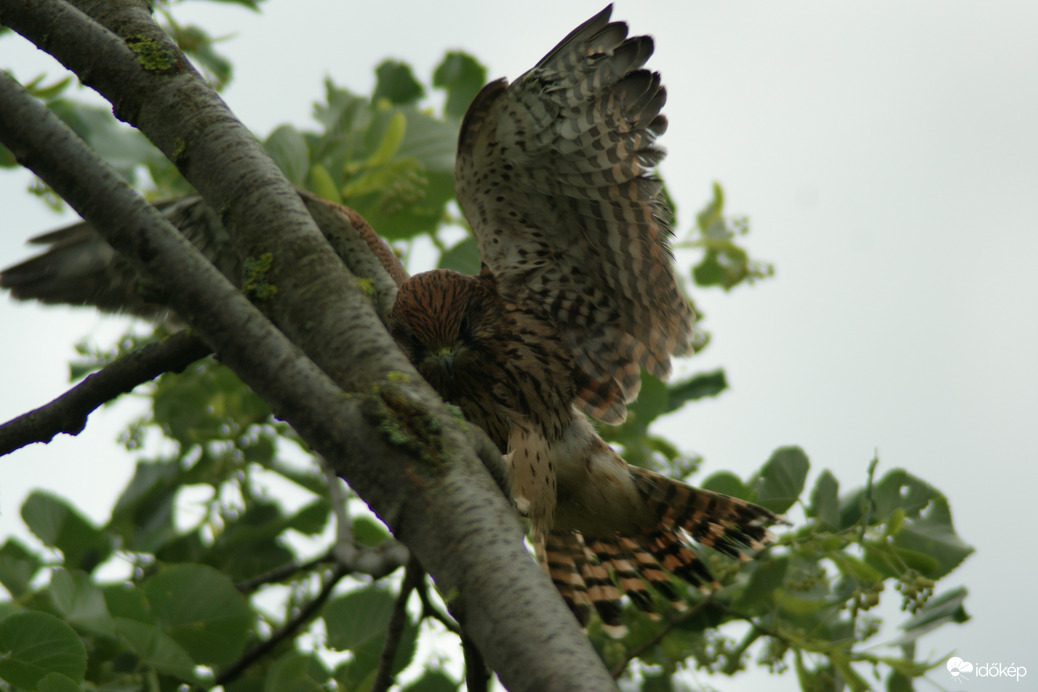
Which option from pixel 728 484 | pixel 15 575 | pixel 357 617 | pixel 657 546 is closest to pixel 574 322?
pixel 728 484

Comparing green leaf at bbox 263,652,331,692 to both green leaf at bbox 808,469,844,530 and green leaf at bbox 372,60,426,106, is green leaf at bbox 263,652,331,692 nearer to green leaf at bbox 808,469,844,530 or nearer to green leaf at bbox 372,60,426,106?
green leaf at bbox 808,469,844,530

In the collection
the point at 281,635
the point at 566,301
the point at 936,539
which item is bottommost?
the point at 281,635

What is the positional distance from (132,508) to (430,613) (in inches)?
57.1

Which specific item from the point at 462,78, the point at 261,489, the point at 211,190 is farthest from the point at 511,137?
the point at 261,489

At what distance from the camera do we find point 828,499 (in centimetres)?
271

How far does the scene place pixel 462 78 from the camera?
12.5 feet

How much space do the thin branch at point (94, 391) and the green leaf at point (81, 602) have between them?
0.45 metres

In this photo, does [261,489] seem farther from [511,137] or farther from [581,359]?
[511,137]

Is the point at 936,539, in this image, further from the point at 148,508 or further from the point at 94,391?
the point at 148,508

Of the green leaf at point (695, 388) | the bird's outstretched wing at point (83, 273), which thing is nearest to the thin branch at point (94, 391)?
the bird's outstretched wing at point (83, 273)

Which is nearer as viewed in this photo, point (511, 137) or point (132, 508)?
point (511, 137)

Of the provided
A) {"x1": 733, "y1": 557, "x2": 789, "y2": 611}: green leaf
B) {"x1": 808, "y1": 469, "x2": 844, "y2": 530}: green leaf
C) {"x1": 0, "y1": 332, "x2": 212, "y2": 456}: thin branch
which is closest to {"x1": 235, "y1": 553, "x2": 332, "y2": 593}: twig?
{"x1": 0, "y1": 332, "x2": 212, "y2": 456}: thin branch

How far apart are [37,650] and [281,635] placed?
3.21 ft

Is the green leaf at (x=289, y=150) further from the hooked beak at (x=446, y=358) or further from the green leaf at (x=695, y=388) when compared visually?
the green leaf at (x=695, y=388)
